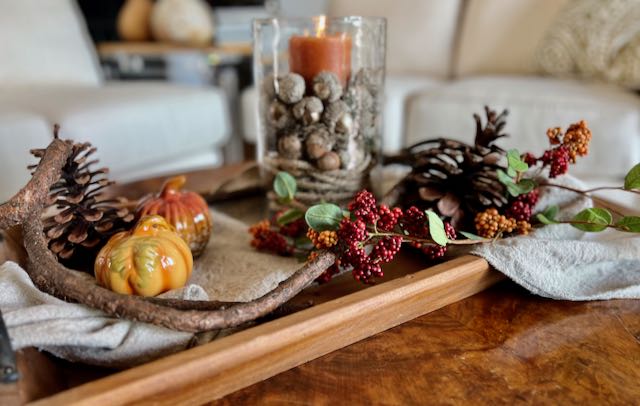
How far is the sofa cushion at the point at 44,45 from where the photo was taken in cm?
172

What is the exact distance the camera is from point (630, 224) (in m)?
0.54

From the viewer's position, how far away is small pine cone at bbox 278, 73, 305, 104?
2.24 feet

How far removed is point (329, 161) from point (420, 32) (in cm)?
164

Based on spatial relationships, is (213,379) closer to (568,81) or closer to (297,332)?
(297,332)

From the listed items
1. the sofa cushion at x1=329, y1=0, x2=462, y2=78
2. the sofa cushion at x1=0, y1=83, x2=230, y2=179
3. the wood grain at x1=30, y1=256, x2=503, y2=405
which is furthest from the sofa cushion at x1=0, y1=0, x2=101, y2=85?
the wood grain at x1=30, y1=256, x2=503, y2=405

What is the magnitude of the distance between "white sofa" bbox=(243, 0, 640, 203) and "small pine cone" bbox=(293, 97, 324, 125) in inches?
36.3

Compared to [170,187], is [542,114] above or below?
below

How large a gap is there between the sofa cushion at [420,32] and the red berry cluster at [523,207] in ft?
5.55

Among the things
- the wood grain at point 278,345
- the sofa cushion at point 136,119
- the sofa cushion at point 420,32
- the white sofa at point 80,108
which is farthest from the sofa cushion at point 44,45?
the wood grain at point 278,345

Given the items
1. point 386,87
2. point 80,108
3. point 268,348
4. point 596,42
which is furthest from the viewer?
point 386,87

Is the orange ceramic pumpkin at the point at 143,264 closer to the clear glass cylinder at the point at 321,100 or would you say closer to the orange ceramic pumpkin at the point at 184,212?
the orange ceramic pumpkin at the point at 184,212

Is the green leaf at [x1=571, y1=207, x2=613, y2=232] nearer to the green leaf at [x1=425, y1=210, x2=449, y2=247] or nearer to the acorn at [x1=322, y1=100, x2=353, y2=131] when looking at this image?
the green leaf at [x1=425, y1=210, x2=449, y2=247]

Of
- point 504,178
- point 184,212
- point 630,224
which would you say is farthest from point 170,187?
point 630,224

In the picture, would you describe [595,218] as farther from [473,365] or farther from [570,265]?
[473,365]
